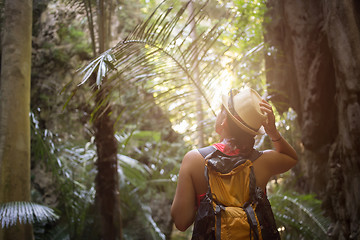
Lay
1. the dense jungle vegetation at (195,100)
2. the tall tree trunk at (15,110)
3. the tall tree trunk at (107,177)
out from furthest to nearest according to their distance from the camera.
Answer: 1. the tall tree trunk at (107,177)
2. the tall tree trunk at (15,110)
3. the dense jungle vegetation at (195,100)

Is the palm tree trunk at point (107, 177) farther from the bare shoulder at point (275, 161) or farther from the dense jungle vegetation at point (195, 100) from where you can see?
the bare shoulder at point (275, 161)

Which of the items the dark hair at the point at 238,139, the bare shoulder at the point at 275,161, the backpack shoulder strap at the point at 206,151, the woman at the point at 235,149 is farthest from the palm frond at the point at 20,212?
the bare shoulder at the point at 275,161

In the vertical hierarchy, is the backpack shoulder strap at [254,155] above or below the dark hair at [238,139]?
below

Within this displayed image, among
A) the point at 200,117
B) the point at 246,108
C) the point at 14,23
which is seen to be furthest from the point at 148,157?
the point at 246,108

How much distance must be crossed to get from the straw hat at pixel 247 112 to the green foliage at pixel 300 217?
248 cm

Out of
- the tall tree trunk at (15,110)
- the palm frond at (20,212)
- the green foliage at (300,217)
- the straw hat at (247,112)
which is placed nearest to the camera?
the straw hat at (247,112)

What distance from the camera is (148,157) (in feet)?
29.4

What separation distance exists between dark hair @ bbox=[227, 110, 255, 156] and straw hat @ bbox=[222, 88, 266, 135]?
48mm

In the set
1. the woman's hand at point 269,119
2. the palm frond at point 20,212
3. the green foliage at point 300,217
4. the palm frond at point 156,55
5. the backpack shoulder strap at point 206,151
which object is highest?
the palm frond at point 156,55

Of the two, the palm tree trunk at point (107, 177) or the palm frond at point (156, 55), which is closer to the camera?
the palm frond at point (156, 55)

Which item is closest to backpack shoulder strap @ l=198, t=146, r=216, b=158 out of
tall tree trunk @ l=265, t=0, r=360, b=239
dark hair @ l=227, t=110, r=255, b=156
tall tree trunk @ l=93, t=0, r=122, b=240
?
dark hair @ l=227, t=110, r=255, b=156

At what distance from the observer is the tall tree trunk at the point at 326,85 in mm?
2729

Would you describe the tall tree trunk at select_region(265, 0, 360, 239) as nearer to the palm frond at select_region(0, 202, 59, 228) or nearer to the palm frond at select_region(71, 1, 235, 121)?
the palm frond at select_region(71, 1, 235, 121)

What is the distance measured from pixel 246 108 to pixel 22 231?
2.58m
